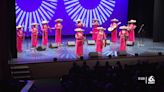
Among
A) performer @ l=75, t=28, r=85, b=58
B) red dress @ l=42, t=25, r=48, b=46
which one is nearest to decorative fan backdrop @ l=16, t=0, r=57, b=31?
red dress @ l=42, t=25, r=48, b=46

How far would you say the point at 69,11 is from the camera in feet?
69.2

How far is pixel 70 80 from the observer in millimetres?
11516

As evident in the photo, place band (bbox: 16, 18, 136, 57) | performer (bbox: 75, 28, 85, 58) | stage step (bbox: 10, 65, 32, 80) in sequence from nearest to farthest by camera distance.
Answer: stage step (bbox: 10, 65, 32, 80) → performer (bbox: 75, 28, 85, 58) → band (bbox: 16, 18, 136, 57)

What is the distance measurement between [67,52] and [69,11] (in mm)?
3884

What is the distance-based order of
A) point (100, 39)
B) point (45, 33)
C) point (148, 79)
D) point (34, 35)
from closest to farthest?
point (148, 79)
point (100, 39)
point (34, 35)
point (45, 33)

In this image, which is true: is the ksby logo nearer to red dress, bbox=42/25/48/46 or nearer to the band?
the band

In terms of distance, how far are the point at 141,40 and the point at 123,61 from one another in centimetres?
430

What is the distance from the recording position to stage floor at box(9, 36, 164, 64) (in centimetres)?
1641

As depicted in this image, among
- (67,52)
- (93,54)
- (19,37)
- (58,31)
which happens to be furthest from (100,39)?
(19,37)

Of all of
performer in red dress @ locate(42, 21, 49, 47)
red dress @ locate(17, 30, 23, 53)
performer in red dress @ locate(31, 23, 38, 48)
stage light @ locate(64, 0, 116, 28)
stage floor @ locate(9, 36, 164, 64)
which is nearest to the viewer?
stage floor @ locate(9, 36, 164, 64)

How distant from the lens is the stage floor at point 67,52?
16.4 m

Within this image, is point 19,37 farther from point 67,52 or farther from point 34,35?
point 67,52

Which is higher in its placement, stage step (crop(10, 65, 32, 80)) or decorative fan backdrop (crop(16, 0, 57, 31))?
decorative fan backdrop (crop(16, 0, 57, 31))

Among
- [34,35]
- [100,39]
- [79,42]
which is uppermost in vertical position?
[34,35]
